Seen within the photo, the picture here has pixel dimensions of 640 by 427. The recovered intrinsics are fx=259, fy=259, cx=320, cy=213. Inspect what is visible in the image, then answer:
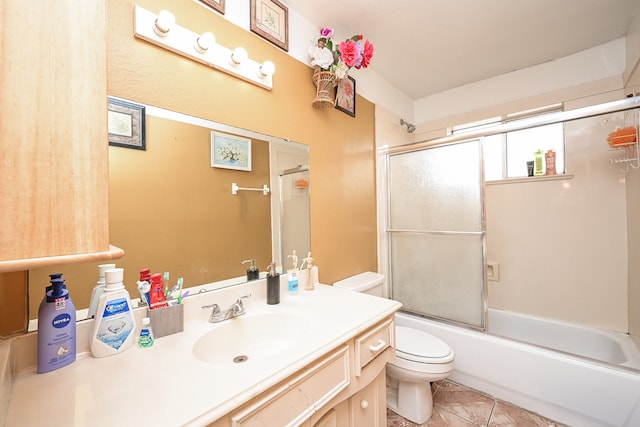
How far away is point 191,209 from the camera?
108 centimetres

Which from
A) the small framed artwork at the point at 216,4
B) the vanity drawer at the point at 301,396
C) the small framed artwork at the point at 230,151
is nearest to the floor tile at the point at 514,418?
the vanity drawer at the point at 301,396

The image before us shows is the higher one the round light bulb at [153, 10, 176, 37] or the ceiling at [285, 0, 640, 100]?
the ceiling at [285, 0, 640, 100]

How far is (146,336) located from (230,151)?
2.59 feet

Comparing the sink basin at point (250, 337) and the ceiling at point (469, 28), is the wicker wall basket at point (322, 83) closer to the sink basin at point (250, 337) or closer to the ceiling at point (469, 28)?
the ceiling at point (469, 28)

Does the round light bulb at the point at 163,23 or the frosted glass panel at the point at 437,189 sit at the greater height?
the round light bulb at the point at 163,23

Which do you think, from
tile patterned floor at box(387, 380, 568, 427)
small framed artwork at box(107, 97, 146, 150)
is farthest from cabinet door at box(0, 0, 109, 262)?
tile patterned floor at box(387, 380, 568, 427)

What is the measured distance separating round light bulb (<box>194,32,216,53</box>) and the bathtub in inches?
86.9

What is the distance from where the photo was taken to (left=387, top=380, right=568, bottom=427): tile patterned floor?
59.1 inches

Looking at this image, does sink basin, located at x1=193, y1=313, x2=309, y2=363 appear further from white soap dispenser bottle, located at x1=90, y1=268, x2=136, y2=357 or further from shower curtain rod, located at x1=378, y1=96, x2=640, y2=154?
shower curtain rod, located at x1=378, y1=96, x2=640, y2=154

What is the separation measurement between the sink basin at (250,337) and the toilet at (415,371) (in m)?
0.68

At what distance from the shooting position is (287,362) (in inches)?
28.6

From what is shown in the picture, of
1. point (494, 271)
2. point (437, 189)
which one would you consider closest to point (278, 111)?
point (437, 189)

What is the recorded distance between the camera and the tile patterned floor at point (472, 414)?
1501 mm

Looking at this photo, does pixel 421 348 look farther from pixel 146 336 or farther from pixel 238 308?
pixel 146 336
